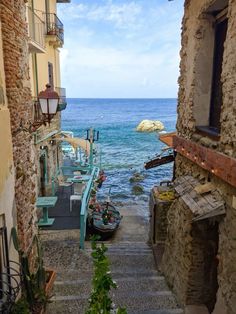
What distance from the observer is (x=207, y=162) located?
5129mm

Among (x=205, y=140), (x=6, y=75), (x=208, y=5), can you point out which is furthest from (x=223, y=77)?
(x=6, y=75)

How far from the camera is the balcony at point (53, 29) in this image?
1572 cm

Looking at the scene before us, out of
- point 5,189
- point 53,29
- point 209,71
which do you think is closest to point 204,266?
point 209,71

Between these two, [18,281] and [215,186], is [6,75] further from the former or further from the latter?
[215,186]

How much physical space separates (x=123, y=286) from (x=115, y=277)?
54 cm

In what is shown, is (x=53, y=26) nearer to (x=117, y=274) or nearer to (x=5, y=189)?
(x=117, y=274)

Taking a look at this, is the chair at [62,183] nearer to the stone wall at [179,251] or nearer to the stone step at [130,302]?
the stone wall at [179,251]

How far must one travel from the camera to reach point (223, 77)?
4785mm

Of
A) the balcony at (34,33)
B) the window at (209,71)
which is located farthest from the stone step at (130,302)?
the balcony at (34,33)

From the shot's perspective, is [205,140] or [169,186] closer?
[205,140]

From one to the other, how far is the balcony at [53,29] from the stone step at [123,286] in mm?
13031

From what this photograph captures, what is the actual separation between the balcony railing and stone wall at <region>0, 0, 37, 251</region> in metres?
11.1

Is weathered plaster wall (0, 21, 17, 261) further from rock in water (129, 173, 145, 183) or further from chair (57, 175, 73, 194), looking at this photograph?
rock in water (129, 173, 145, 183)

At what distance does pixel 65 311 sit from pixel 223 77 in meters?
5.55
